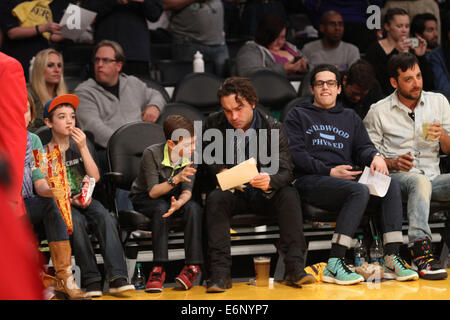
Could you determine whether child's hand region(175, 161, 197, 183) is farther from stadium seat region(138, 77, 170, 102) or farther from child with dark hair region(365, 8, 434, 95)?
child with dark hair region(365, 8, 434, 95)

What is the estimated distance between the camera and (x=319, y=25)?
5.99 m

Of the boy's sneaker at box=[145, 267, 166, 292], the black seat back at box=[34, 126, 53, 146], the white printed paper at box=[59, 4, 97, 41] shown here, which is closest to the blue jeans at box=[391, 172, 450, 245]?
the boy's sneaker at box=[145, 267, 166, 292]

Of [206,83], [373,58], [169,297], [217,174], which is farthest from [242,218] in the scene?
[373,58]

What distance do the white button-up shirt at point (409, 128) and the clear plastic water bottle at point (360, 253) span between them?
0.63m

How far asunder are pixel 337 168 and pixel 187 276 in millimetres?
1131

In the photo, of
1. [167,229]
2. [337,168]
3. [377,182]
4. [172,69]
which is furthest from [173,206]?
[172,69]

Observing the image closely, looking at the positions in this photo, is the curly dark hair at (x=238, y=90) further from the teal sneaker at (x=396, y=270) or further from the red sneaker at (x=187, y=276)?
the teal sneaker at (x=396, y=270)

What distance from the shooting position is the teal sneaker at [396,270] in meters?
3.51

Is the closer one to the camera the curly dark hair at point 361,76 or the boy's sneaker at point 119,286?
the boy's sneaker at point 119,286

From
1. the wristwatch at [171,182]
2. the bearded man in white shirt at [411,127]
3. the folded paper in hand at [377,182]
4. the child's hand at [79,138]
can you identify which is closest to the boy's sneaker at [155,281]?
the wristwatch at [171,182]

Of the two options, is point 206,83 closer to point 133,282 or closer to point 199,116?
point 199,116

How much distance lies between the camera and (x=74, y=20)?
5082mm

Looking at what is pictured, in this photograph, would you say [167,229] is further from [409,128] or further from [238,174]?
[409,128]

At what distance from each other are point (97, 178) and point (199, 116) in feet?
3.19
